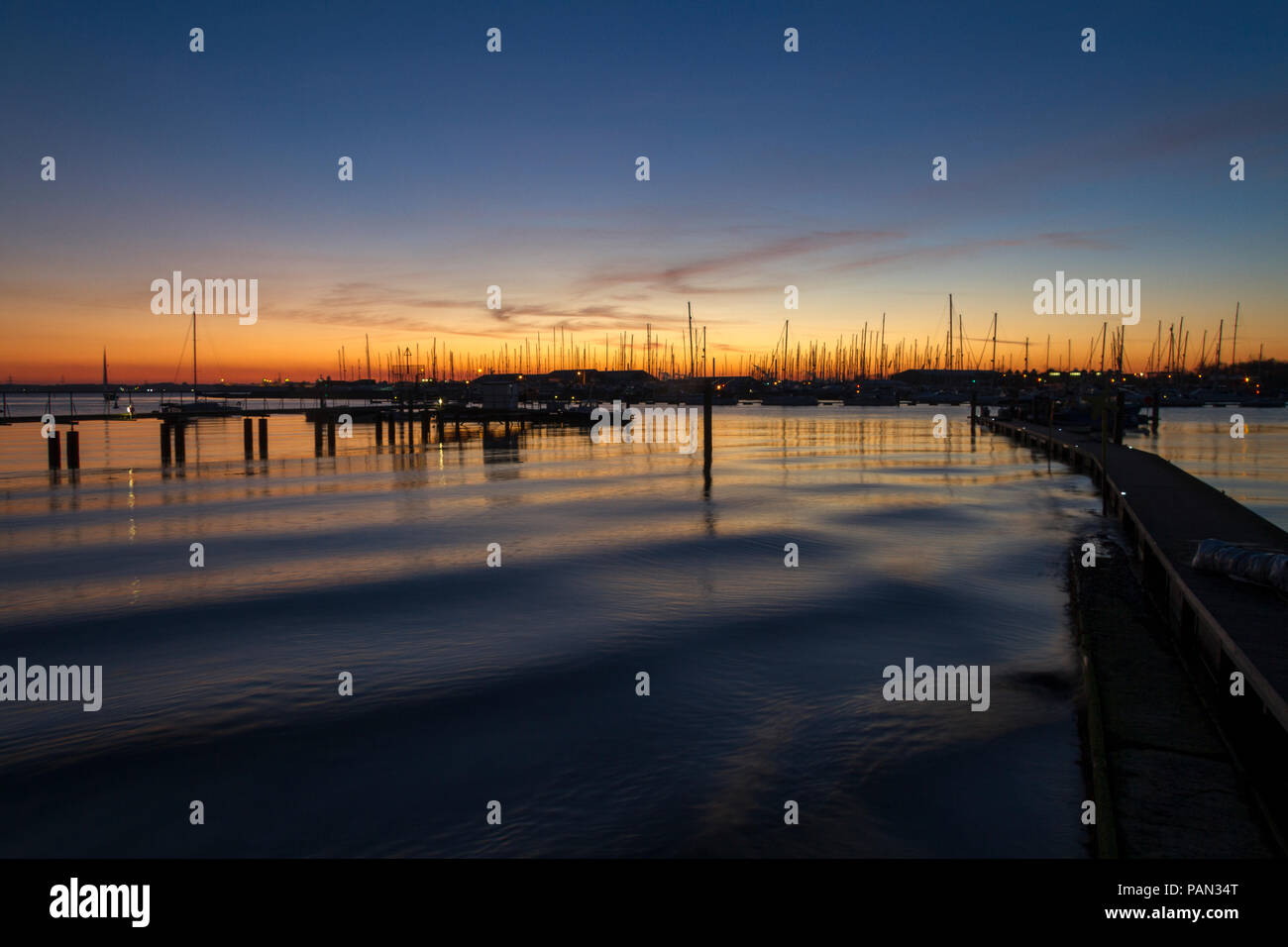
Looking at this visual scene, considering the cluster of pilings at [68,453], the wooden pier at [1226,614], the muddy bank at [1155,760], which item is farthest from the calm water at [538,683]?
the cluster of pilings at [68,453]

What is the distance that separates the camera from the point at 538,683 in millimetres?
11562

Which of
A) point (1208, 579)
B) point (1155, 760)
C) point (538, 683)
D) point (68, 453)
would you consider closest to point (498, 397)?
point (68, 453)

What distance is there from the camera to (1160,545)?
14.1 meters

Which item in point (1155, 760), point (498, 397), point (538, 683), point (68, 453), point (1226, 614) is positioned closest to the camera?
point (1155, 760)

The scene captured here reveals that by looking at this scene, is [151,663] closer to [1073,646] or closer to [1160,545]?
[1073,646]

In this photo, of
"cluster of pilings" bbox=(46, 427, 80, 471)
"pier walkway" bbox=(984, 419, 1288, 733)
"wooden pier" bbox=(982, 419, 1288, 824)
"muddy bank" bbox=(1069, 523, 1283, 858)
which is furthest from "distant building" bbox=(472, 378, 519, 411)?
"muddy bank" bbox=(1069, 523, 1283, 858)

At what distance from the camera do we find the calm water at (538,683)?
7809mm

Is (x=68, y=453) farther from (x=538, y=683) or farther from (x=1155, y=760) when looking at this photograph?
(x=1155, y=760)

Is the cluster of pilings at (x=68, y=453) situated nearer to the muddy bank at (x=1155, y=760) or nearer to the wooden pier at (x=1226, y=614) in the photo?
the wooden pier at (x=1226, y=614)

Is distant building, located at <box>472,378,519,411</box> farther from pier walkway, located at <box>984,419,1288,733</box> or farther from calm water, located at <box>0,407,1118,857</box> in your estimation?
pier walkway, located at <box>984,419,1288,733</box>
